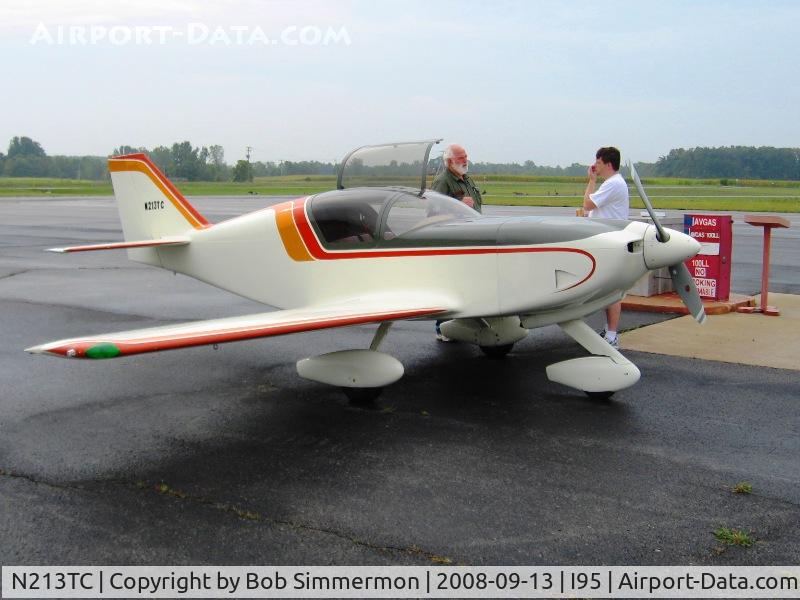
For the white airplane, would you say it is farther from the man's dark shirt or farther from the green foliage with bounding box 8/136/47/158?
the green foliage with bounding box 8/136/47/158

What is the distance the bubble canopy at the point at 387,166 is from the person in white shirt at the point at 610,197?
66.9 inches

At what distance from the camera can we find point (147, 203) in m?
8.09

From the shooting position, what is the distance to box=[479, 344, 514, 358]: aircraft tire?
7508mm

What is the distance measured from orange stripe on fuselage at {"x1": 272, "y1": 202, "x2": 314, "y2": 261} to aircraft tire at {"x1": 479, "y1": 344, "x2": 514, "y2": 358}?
1951mm

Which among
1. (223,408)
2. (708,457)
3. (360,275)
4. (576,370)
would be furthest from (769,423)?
(223,408)

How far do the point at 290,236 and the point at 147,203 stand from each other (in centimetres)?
208

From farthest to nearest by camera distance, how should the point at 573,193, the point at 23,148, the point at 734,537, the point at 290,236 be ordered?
the point at 23,148 < the point at 573,193 < the point at 290,236 < the point at 734,537

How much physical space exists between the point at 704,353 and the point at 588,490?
3.83m

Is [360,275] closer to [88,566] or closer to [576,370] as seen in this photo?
[576,370]

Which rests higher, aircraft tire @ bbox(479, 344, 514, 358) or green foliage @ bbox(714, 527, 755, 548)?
aircraft tire @ bbox(479, 344, 514, 358)

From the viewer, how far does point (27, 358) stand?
7.61 meters

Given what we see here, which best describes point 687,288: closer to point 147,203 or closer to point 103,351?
point 103,351

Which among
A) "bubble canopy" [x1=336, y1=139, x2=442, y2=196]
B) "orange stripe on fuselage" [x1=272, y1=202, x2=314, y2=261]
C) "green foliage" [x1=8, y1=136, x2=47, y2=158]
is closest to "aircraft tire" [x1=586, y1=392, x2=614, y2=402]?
"bubble canopy" [x1=336, y1=139, x2=442, y2=196]

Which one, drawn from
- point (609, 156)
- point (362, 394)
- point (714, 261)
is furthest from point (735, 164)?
point (362, 394)
